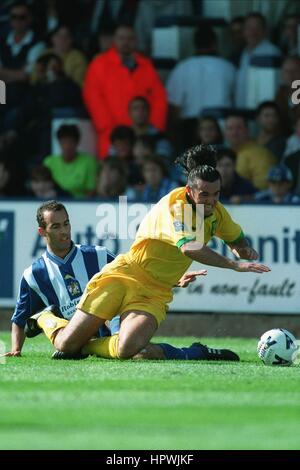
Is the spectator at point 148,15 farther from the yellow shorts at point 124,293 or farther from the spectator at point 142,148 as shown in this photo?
the yellow shorts at point 124,293

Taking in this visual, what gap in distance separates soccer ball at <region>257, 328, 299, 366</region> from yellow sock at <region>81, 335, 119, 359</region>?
117 cm

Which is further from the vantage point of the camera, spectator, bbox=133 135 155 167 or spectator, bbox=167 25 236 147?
spectator, bbox=167 25 236 147

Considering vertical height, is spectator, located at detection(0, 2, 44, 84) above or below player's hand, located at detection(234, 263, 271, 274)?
above

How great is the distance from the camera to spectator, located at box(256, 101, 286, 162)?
1745 centimetres

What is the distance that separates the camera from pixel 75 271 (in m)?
12.2

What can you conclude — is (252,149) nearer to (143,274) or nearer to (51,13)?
(51,13)

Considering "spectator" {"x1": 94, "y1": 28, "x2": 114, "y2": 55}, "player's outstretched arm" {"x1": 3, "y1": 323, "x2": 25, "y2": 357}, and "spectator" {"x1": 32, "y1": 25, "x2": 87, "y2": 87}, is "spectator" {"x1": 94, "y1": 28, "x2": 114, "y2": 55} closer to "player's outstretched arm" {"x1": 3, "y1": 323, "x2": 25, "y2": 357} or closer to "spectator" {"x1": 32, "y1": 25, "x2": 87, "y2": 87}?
"spectator" {"x1": 32, "y1": 25, "x2": 87, "y2": 87}

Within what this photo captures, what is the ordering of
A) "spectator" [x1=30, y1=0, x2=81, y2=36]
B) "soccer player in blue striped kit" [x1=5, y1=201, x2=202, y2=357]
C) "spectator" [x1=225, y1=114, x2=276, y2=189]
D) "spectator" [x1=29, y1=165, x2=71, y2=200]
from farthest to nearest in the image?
"spectator" [x1=30, y1=0, x2=81, y2=36]
"spectator" [x1=225, y1=114, x2=276, y2=189]
"spectator" [x1=29, y1=165, x2=71, y2=200]
"soccer player in blue striped kit" [x1=5, y1=201, x2=202, y2=357]

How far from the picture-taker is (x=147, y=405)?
30.2 feet

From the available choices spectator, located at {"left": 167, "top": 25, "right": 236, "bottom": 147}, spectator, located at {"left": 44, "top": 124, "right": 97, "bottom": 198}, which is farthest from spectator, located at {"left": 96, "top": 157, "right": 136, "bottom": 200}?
spectator, located at {"left": 167, "top": 25, "right": 236, "bottom": 147}

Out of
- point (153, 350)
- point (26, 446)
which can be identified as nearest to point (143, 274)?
point (153, 350)

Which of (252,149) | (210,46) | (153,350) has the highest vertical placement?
(210,46)

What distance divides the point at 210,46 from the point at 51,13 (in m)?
2.57

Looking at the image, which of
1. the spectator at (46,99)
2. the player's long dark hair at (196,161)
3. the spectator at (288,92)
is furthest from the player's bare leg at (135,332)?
the spectator at (46,99)
